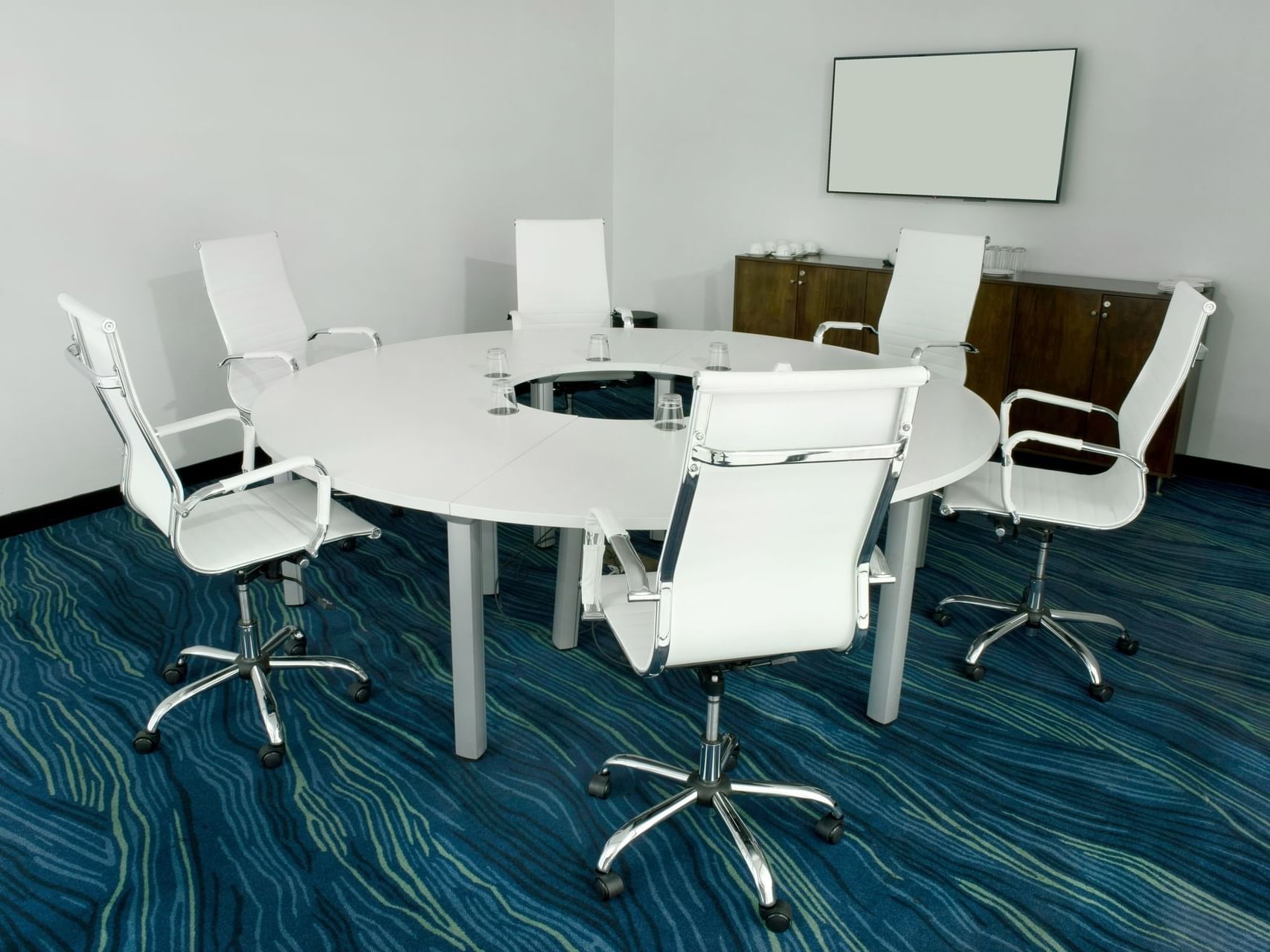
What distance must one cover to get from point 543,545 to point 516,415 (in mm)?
1224

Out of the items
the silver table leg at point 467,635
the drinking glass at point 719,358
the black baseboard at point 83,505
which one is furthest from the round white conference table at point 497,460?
the black baseboard at point 83,505

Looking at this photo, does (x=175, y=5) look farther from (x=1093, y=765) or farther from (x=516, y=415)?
(x=1093, y=765)

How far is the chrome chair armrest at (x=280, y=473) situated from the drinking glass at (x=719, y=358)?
147 cm

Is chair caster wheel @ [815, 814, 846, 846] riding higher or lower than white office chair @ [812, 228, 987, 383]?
lower

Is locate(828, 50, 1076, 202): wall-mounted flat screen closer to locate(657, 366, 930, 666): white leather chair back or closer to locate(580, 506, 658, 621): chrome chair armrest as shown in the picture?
locate(657, 366, 930, 666): white leather chair back

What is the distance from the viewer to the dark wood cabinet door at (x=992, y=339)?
5207mm

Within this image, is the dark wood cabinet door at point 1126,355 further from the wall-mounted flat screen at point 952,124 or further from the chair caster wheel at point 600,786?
the chair caster wheel at point 600,786

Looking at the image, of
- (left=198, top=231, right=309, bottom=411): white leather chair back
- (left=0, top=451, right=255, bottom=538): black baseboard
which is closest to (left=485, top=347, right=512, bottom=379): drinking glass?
(left=198, top=231, right=309, bottom=411): white leather chair back

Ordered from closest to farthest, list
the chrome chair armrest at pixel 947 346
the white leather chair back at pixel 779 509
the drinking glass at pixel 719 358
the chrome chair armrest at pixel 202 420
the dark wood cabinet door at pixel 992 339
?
the white leather chair back at pixel 779 509 → the chrome chair armrest at pixel 202 420 → the drinking glass at pixel 719 358 → the chrome chair armrest at pixel 947 346 → the dark wood cabinet door at pixel 992 339

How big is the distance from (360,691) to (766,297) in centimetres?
389

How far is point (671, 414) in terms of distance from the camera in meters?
3.00

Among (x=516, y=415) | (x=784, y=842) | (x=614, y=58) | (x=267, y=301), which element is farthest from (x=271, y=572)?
(x=614, y=58)

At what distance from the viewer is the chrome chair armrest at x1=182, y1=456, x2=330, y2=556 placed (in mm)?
2488

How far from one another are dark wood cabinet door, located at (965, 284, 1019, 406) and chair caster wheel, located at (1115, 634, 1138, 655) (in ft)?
6.84
